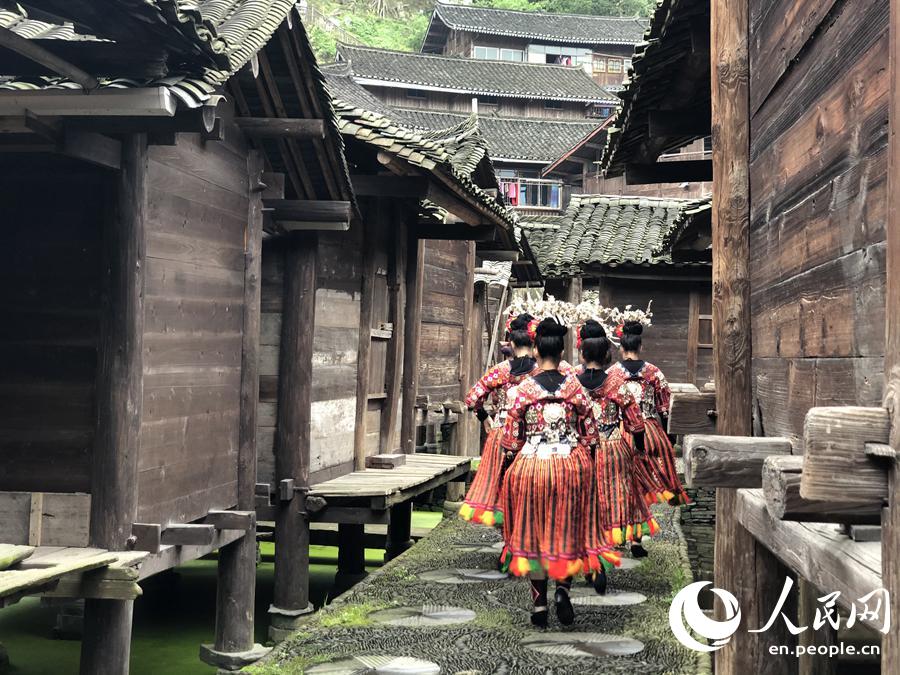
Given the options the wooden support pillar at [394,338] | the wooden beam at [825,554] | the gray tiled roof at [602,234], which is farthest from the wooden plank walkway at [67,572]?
the gray tiled roof at [602,234]

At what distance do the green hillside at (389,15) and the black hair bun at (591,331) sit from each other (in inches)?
2040

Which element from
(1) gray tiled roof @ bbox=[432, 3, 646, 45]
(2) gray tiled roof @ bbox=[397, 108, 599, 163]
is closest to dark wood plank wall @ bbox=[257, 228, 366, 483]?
(2) gray tiled roof @ bbox=[397, 108, 599, 163]

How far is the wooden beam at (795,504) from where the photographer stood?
261 centimetres

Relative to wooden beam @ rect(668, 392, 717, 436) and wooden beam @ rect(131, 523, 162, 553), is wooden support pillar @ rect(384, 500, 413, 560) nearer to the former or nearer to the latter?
wooden beam @ rect(131, 523, 162, 553)

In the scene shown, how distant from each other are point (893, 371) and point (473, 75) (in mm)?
45373

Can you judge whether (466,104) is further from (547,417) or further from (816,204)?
(816,204)

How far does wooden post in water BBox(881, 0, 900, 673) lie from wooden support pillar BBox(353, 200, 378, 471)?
9.35m

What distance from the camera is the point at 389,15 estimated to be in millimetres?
66562

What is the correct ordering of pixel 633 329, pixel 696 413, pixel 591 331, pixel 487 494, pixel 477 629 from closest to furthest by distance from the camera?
pixel 696 413 → pixel 477 629 → pixel 487 494 → pixel 591 331 → pixel 633 329

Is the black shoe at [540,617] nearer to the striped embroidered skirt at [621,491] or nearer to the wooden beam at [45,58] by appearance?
the striped embroidered skirt at [621,491]

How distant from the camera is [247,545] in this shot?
8.46 meters

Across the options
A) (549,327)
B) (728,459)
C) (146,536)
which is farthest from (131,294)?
(728,459)

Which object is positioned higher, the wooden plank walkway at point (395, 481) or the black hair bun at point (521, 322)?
the black hair bun at point (521, 322)

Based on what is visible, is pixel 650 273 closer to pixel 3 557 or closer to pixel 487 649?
pixel 487 649
